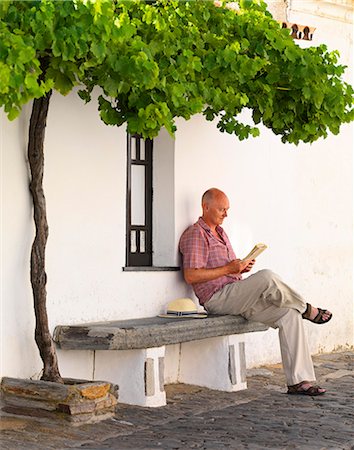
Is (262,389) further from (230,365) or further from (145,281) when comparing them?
(145,281)

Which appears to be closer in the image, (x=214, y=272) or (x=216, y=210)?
(x=214, y=272)

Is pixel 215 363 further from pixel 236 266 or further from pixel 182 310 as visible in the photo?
pixel 236 266

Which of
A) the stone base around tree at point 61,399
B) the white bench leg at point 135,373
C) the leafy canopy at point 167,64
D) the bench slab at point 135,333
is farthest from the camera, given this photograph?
the white bench leg at point 135,373

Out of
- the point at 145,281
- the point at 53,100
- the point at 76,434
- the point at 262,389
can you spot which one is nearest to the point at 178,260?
the point at 145,281

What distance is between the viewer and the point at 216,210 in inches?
354

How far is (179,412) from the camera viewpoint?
7684mm

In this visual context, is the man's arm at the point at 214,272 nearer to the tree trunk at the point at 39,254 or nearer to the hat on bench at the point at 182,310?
the hat on bench at the point at 182,310

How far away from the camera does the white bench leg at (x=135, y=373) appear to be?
25.5ft

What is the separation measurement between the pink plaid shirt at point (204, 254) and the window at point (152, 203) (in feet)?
0.66

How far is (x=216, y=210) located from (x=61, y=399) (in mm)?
2718

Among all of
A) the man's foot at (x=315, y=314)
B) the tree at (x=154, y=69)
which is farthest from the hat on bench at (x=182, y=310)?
the tree at (x=154, y=69)

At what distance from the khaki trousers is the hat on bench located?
0.23 meters

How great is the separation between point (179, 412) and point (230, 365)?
4.02ft

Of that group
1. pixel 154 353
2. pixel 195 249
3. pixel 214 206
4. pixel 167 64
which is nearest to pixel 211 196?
pixel 214 206
